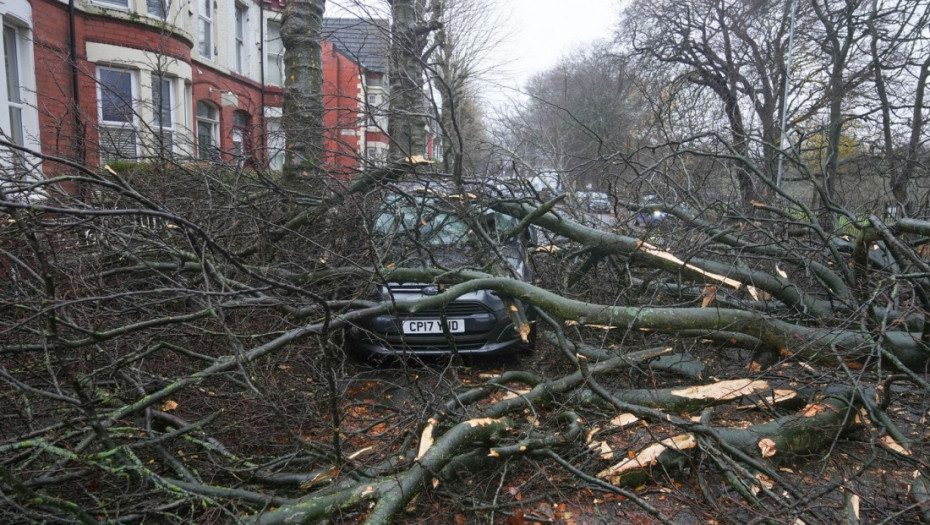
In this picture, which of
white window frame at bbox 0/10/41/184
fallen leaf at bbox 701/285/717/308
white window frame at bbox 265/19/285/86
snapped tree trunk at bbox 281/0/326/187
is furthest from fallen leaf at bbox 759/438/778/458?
white window frame at bbox 265/19/285/86

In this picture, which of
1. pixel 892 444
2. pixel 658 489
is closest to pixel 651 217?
pixel 892 444

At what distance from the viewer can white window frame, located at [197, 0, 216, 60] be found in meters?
15.5

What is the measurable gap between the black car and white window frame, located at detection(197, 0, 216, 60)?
43.7ft

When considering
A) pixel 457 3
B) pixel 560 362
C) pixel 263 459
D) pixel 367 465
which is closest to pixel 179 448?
pixel 263 459

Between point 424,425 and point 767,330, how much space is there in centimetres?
229

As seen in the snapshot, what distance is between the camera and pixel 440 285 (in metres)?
4.91

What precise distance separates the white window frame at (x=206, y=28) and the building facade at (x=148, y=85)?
0.09 ft

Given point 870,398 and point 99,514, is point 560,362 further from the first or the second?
point 99,514

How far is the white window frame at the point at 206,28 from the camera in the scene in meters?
15.5

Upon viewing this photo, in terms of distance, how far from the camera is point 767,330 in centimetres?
368

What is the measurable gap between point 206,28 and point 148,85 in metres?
5.53

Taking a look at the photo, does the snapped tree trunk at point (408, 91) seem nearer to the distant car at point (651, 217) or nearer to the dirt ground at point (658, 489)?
the distant car at point (651, 217)

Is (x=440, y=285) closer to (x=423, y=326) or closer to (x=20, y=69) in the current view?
(x=423, y=326)

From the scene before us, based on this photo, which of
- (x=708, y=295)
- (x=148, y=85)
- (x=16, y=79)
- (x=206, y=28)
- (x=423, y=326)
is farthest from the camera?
(x=206, y=28)
